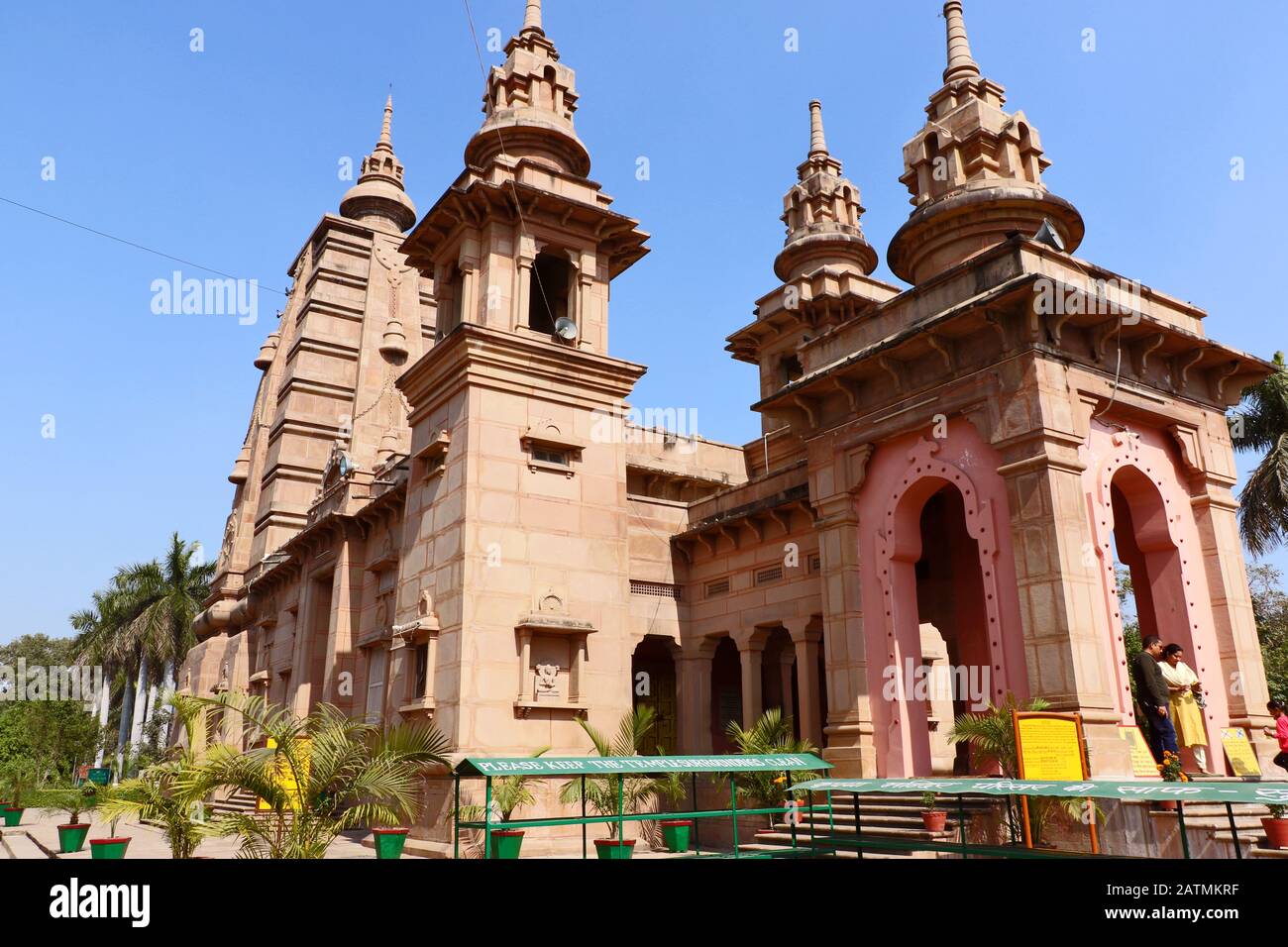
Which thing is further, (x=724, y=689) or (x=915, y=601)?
(x=724, y=689)

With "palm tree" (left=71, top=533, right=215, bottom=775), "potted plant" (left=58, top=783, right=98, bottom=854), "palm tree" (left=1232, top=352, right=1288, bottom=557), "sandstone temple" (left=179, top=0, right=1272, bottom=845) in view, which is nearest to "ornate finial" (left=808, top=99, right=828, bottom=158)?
"sandstone temple" (left=179, top=0, right=1272, bottom=845)

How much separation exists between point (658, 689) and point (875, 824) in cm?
1121

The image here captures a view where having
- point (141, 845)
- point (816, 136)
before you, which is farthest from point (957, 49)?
point (141, 845)

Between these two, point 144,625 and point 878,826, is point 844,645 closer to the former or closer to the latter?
point 878,826

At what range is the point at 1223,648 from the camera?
15359 millimetres

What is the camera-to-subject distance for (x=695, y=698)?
71.8 feet

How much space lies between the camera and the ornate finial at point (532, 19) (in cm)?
2495

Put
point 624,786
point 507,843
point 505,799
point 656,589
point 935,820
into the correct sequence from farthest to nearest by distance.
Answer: point 656,589, point 624,786, point 505,799, point 507,843, point 935,820

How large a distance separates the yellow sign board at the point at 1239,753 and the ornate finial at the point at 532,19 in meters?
22.5

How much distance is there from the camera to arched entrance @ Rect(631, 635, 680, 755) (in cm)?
2319

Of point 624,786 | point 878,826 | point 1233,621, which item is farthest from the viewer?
point 624,786
